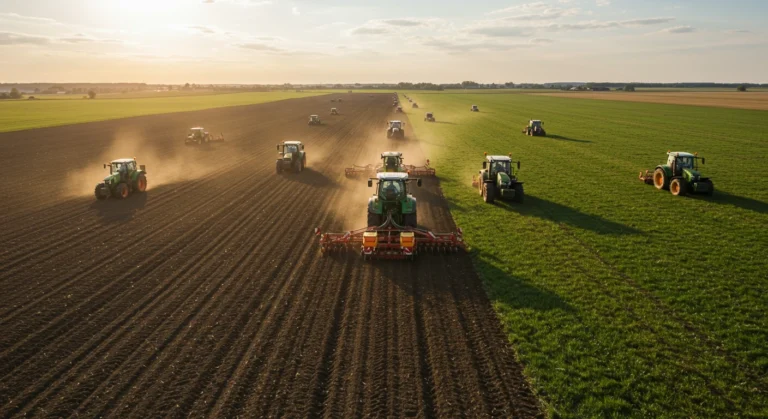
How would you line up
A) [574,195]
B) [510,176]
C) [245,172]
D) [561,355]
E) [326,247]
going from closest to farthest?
[561,355] < [326,247] < [510,176] < [574,195] < [245,172]

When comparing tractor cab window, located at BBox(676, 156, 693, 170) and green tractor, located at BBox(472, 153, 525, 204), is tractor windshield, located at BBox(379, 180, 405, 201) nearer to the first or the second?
green tractor, located at BBox(472, 153, 525, 204)

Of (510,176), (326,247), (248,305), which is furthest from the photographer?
(510,176)

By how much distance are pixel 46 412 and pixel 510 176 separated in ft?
66.9

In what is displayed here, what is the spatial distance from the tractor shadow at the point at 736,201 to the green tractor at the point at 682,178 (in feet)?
1.18

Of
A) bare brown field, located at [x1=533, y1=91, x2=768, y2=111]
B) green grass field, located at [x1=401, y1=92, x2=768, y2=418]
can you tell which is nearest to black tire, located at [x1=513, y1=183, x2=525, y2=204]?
green grass field, located at [x1=401, y1=92, x2=768, y2=418]

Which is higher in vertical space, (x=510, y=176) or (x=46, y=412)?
(x=510, y=176)

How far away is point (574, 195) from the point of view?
25.0 meters

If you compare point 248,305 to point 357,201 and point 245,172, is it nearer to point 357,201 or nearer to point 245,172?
point 357,201

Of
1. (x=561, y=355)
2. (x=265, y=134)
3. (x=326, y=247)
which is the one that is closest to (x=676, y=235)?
(x=561, y=355)

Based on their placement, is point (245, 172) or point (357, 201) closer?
point (357, 201)

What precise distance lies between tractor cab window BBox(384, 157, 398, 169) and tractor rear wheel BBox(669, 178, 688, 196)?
15.3 metres

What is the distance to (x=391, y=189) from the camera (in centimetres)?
1730

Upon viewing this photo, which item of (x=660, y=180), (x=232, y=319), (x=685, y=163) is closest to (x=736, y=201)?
(x=685, y=163)

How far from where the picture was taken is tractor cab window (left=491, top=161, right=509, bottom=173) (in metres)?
23.9
